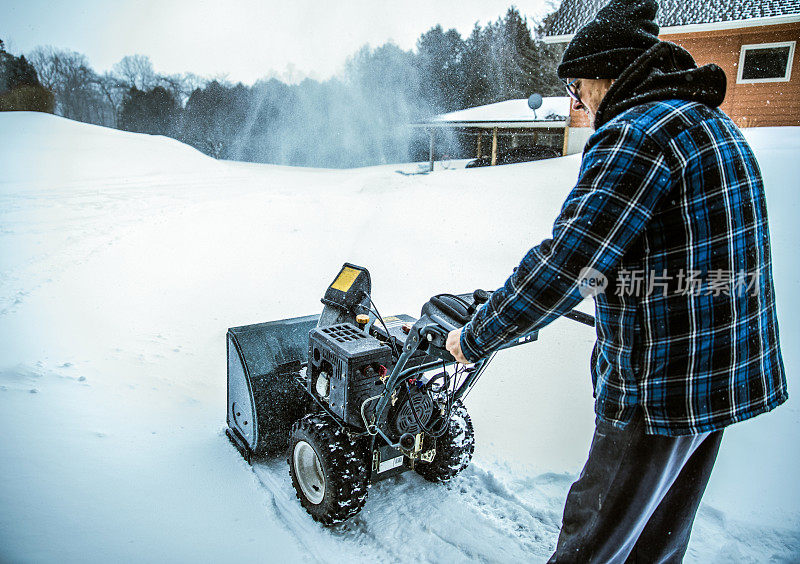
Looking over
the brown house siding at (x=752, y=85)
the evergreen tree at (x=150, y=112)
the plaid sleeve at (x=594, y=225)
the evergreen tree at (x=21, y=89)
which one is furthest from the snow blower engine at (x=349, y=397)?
the evergreen tree at (x=150, y=112)

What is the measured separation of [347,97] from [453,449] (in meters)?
26.7

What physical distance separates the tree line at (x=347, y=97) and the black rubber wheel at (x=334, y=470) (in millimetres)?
22998

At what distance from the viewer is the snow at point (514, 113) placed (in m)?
15.3

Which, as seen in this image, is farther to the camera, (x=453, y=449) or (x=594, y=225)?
(x=453, y=449)

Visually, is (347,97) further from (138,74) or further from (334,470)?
(334,470)

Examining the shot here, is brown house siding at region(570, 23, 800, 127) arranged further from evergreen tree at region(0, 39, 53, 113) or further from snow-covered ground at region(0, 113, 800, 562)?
evergreen tree at region(0, 39, 53, 113)

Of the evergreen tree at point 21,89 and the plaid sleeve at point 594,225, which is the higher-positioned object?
the evergreen tree at point 21,89

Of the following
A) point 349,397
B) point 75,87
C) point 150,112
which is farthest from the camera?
point 150,112

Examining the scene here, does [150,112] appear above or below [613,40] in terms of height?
above

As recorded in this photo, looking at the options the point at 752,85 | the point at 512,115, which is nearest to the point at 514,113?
the point at 512,115

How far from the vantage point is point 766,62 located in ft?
37.7

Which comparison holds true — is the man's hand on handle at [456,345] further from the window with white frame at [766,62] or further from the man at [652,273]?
the window with white frame at [766,62]

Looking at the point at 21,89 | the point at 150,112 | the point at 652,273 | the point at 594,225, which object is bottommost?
A: the point at 652,273

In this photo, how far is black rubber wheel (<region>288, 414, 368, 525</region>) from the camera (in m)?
2.35
